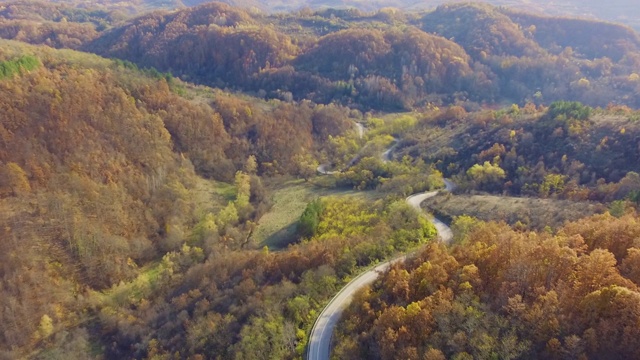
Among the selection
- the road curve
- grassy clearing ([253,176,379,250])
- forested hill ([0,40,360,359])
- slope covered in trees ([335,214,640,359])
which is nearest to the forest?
slope covered in trees ([335,214,640,359])

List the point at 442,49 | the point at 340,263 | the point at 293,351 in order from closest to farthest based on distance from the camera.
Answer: the point at 293,351 → the point at 340,263 → the point at 442,49

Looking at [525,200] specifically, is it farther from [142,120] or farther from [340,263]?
[142,120]

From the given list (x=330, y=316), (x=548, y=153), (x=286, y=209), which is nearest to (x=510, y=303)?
(x=330, y=316)

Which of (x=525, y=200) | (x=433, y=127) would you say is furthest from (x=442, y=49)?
(x=525, y=200)

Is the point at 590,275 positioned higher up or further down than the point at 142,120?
higher up

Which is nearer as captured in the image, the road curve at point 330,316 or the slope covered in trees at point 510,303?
the slope covered in trees at point 510,303

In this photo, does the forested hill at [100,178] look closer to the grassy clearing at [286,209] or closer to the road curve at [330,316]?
the grassy clearing at [286,209]

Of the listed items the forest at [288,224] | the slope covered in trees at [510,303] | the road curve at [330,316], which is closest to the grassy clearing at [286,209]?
the forest at [288,224]
